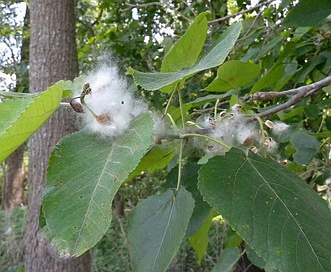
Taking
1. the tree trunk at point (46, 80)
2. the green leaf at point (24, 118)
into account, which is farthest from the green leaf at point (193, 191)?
the tree trunk at point (46, 80)

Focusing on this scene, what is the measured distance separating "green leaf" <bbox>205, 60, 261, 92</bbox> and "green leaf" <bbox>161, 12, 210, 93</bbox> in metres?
0.17

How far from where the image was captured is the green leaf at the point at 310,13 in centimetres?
100

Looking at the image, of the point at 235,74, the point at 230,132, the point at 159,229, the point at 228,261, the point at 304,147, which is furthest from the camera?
the point at 228,261

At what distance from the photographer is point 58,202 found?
403 millimetres

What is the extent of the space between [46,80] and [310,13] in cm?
175

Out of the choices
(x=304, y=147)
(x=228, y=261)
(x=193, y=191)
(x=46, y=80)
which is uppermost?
(x=193, y=191)

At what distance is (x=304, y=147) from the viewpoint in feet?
3.05

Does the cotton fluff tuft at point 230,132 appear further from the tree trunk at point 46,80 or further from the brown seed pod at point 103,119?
the tree trunk at point 46,80

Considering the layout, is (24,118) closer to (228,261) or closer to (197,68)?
(197,68)

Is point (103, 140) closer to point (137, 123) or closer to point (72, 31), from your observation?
point (137, 123)

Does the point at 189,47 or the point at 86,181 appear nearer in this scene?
the point at 86,181

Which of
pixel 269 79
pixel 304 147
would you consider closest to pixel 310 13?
pixel 269 79

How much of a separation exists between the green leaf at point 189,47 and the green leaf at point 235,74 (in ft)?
0.55

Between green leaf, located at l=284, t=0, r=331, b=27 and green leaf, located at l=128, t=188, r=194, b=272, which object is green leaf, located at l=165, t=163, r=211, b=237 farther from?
green leaf, located at l=284, t=0, r=331, b=27
